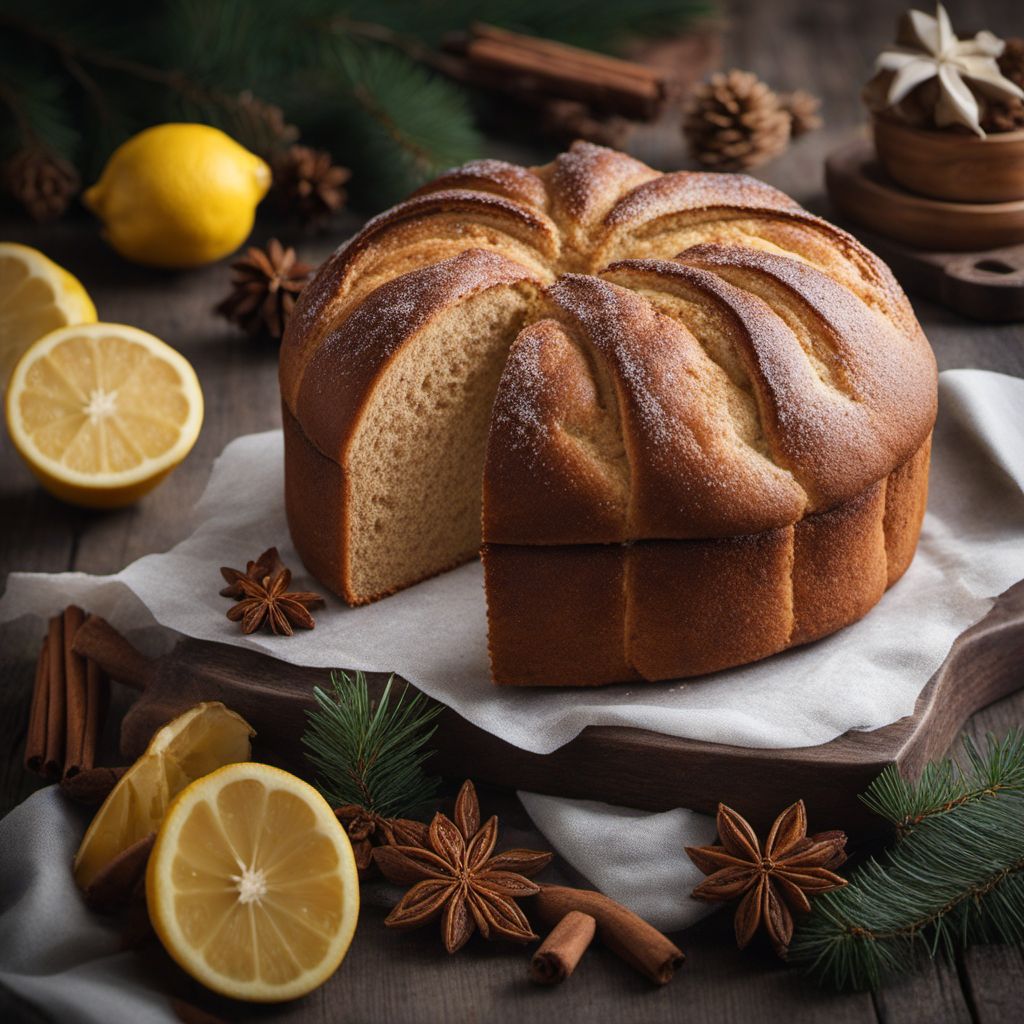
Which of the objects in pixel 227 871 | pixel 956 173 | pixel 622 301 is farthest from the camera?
pixel 956 173

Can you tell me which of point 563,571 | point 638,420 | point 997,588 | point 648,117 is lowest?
point 648,117

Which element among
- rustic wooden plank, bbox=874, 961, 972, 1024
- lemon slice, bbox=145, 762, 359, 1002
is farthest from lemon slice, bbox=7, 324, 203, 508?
rustic wooden plank, bbox=874, 961, 972, 1024

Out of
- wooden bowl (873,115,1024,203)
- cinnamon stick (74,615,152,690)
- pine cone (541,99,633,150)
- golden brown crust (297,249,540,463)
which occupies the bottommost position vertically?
pine cone (541,99,633,150)

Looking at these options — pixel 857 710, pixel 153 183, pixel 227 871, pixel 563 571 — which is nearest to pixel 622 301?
pixel 563 571

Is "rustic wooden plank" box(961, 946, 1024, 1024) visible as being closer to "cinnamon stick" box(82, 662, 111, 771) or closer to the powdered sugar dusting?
the powdered sugar dusting

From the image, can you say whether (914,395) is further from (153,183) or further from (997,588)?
(153,183)

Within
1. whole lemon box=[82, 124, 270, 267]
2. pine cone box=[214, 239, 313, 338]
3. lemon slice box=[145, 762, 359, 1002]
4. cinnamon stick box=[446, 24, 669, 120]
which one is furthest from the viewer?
cinnamon stick box=[446, 24, 669, 120]

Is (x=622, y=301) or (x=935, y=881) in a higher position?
(x=622, y=301)
